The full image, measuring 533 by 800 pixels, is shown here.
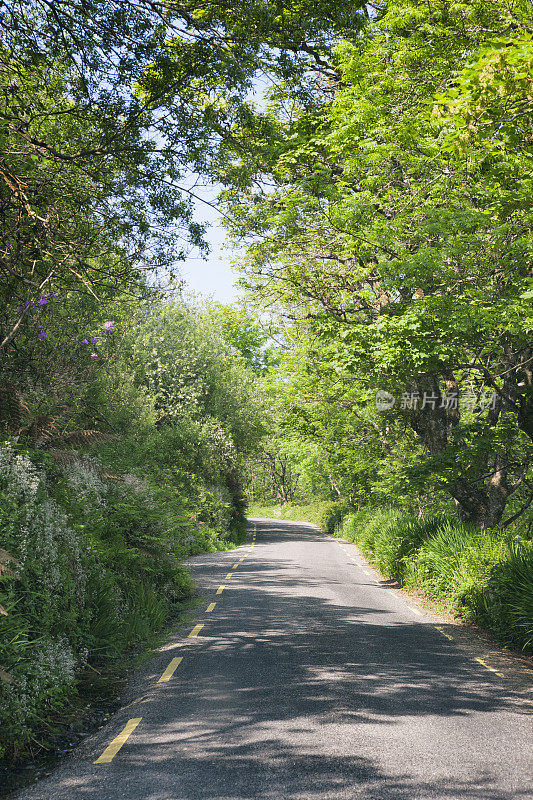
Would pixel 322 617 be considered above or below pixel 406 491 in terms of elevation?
below

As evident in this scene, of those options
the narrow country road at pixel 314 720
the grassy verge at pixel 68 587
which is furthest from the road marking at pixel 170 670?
the grassy verge at pixel 68 587

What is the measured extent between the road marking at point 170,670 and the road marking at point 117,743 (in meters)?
1.19

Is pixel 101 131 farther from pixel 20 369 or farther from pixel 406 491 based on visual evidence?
pixel 406 491

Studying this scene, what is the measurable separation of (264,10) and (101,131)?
2.67 metres

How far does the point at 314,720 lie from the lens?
546cm

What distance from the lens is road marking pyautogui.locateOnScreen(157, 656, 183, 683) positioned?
6801mm

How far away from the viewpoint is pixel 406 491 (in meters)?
14.0

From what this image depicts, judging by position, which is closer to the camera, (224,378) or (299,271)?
(299,271)

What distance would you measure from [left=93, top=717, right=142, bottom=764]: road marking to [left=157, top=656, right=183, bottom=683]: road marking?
119 centimetres

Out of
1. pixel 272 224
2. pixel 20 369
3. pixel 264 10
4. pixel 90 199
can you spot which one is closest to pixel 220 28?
pixel 264 10

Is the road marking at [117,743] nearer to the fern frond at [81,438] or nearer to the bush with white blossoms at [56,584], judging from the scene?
the bush with white blossoms at [56,584]

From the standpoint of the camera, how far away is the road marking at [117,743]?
4.74 metres

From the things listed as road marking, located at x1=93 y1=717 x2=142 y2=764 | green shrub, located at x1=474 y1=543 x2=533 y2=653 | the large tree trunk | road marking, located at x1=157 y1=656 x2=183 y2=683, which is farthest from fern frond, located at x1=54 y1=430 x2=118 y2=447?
the large tree trunk

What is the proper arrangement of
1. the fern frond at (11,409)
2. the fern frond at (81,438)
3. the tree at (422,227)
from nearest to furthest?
the fern frond at (11,409) → the fern frond at (81,438) → the tree at (422,227)
